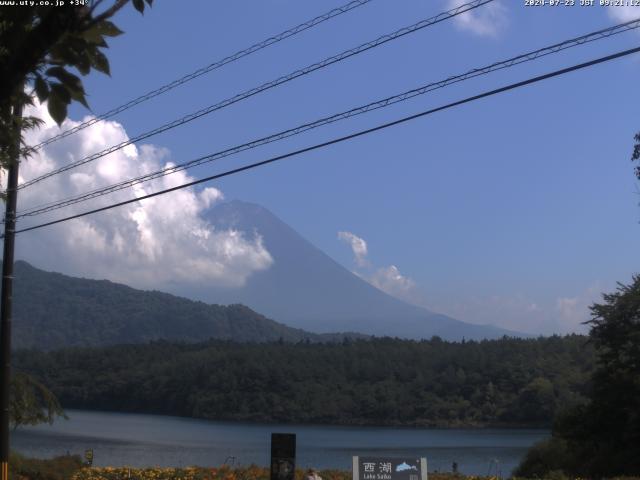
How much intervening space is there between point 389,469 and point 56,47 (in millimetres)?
10192

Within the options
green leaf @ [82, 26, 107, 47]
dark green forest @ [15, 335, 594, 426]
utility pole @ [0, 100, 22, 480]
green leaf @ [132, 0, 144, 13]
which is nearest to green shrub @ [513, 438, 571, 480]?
utility pole @ [0, 100, 22, 480]

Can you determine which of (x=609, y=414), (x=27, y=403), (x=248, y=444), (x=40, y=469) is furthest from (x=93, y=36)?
(x=248, y=444)

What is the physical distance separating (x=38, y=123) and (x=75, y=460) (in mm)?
11470

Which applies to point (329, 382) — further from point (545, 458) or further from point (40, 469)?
point (40, 469)

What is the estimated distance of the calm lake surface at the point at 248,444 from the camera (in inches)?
1625

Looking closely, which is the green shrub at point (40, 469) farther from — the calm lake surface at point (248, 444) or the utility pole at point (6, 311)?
the calm lake surface at point (248, 444)

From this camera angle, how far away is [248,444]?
2279 inches

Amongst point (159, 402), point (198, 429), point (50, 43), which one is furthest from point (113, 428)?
point (50, 43)

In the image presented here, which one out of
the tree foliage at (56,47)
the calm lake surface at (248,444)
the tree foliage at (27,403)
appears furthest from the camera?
the calm lake surface at (248,444)

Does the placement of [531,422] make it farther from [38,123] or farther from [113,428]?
[38,123]

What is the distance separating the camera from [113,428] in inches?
2798

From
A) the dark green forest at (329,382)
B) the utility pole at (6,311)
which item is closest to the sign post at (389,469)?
the utility pole at (6,311)

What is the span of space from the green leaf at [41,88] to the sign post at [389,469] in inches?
389

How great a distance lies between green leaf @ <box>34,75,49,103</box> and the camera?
319 cm
